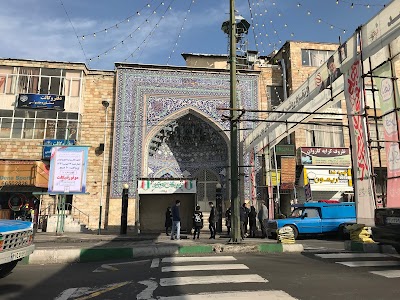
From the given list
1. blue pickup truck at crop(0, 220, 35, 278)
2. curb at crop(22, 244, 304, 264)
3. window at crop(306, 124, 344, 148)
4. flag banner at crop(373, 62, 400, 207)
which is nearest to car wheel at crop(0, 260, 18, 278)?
blue pickup truck at crop(0, 220, 35, 278)

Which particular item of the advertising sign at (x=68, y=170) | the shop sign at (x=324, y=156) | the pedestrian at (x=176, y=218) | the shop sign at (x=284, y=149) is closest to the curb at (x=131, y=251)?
the pedestrian at (x=176, y=218)

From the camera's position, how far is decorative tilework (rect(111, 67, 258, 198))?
20.8m

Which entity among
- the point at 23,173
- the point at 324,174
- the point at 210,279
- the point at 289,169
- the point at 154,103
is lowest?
the point at 210,279

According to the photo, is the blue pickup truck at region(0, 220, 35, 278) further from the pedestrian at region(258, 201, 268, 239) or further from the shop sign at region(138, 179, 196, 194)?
the shop sign at region(138, 179, 196, 194)

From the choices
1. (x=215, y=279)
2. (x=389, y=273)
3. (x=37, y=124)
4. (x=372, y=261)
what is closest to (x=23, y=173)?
(x=37, y=124)

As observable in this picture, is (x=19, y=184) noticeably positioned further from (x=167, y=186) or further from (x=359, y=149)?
(x=359, y=149)

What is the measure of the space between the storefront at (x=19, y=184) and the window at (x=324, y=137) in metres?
16.6

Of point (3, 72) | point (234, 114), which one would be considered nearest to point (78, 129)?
point (3, 72)

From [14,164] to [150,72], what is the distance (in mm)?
9915

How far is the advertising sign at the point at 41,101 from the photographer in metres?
20.5

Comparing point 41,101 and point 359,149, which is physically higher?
point 41,101

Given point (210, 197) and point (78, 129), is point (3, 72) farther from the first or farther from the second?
point (210, 197)

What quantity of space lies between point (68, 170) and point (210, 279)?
514 inches

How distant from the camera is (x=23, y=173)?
64.2ft
